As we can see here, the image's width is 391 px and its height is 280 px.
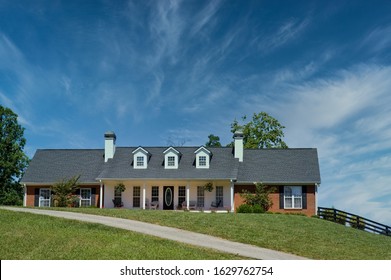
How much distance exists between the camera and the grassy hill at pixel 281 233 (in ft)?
69.9

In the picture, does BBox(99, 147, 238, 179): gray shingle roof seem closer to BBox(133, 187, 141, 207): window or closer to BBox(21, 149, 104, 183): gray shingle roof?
BBox(133, 187, 141, 207): window

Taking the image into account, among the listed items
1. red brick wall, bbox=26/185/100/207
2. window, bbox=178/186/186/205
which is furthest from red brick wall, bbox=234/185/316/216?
red brick wall, bbox=26/185/100/207

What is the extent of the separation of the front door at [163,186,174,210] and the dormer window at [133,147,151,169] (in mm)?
2976

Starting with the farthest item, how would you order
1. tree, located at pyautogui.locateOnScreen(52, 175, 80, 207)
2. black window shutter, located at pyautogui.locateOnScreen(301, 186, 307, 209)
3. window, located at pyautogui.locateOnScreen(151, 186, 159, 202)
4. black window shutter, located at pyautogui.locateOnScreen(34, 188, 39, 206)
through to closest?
black window shutter, located at pyautogui.locateOnScreen(34, 188, 39, 206)
window, located at pyautogui.locateOnScreen(151, 186, 159, 202)
tree, located at pyautogui.locateOnScreen(52, 175, 80, 207)
black window shutter, located at pyautogui.locateOnScreen(301, 186, 307, 209)

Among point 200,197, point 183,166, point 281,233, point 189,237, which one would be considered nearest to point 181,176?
point 183,166

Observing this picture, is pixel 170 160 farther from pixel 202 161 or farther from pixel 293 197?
pixel 293 197

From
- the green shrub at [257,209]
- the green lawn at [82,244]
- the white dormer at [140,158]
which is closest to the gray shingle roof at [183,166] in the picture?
the white dormer at [140,158]

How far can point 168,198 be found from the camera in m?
39.9

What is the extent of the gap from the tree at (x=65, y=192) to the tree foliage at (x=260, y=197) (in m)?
13.1

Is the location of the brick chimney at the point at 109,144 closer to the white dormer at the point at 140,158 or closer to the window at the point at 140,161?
the white dormer at the point at 140,158

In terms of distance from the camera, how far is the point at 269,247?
831 inches

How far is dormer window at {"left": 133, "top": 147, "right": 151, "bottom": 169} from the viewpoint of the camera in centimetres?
4166

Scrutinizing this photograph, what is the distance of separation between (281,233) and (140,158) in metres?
19.6
